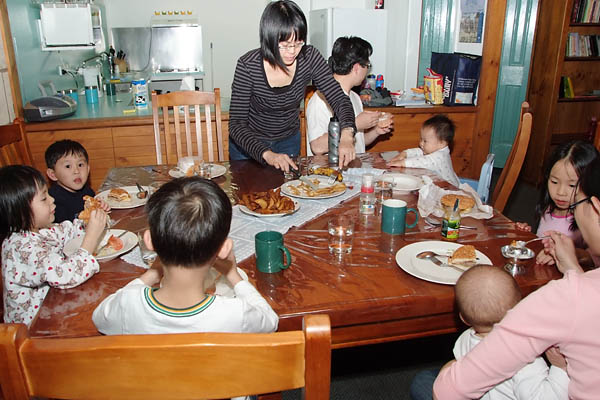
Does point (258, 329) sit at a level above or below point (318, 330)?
below

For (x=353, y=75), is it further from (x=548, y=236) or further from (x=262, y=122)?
(x=548, y=236)

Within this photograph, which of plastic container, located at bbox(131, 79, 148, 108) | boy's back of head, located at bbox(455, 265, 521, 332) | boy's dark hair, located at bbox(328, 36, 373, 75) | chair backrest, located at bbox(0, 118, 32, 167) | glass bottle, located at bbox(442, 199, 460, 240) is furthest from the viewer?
plastic container, located at bbox(131, 79, 148, 108)

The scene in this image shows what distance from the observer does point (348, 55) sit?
2.67 meters

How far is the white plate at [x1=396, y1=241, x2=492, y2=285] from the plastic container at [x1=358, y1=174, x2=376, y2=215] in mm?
300

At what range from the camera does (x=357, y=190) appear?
1.92 m

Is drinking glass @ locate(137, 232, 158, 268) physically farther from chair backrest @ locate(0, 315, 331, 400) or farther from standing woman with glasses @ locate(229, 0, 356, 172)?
standing woman with glasses @ locate(229, 0, 356, 172)

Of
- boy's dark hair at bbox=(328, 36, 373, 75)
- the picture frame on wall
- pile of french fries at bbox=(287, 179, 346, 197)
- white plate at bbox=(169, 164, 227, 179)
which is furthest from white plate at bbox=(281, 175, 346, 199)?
the picture frame on wall

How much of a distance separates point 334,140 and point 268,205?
2.31 feet

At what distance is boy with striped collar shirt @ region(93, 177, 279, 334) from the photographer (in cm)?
95

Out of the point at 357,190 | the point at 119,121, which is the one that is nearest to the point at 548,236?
the point at 357,190

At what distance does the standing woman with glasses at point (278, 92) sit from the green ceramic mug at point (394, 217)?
0.62 m

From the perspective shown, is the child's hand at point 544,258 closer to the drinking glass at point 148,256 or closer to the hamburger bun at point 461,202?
the hamburger bun at point 461,202

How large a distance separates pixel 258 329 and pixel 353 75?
202 cm

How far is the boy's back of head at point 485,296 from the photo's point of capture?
41.3 inches
